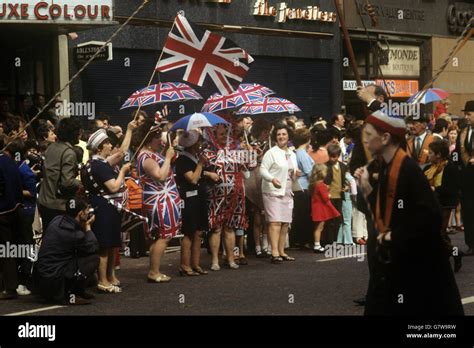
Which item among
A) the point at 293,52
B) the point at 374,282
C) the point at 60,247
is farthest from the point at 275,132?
the point at 293,52

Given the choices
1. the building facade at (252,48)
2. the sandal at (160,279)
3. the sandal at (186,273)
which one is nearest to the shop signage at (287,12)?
the building facade at (252,48)

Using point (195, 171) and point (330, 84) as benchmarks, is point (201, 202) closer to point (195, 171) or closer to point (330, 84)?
point (195, 171)

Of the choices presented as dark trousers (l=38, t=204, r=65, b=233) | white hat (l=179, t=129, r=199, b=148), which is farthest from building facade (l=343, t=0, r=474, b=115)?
dark trousers (l=38, t=204, r=65, b=233)

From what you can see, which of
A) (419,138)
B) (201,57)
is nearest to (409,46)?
(419,138)

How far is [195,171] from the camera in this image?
13.6 m

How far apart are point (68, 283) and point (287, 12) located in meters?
18.8

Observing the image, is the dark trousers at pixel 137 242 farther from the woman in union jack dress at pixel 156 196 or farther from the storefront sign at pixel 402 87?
the storefront sign at pixel 402 87

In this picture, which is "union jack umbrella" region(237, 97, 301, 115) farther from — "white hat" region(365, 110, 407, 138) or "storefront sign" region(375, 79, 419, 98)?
"storefront sign" region(375, 79, 419, 98)

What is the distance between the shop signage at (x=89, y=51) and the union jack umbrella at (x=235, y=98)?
5573mm

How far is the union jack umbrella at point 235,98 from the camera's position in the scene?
592 inches

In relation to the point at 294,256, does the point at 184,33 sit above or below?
above

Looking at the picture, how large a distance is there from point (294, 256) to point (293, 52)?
48.9ft

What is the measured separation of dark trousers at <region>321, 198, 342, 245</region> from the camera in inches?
659

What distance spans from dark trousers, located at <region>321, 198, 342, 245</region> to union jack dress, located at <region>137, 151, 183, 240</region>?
4.06m
